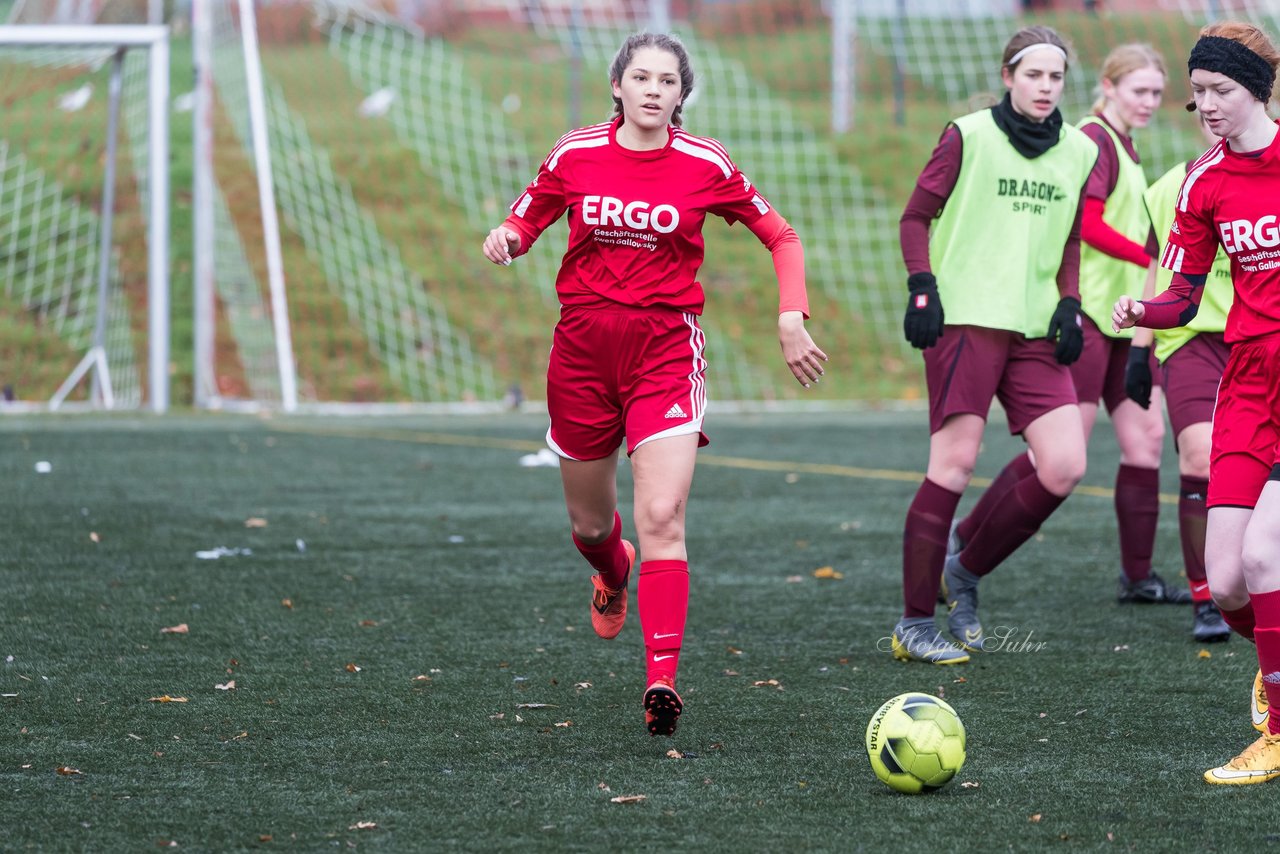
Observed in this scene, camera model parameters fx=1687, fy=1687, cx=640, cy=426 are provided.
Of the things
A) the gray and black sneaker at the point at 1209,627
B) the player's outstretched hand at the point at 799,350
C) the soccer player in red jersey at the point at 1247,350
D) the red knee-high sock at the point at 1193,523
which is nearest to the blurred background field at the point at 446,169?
the red knee-high sock at the point at 1193,523

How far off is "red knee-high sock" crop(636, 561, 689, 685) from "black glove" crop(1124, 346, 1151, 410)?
5.84 feet

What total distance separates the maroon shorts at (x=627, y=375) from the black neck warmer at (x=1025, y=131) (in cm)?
133

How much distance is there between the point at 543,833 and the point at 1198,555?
3.27 m

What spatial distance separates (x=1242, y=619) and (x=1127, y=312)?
779mm

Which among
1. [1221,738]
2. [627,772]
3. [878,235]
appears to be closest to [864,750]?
[627,772]

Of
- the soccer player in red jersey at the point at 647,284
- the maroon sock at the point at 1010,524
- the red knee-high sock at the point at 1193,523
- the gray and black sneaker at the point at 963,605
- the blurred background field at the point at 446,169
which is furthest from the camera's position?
the blurred background field at the point at 446,169

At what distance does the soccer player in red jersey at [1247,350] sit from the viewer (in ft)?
12.2

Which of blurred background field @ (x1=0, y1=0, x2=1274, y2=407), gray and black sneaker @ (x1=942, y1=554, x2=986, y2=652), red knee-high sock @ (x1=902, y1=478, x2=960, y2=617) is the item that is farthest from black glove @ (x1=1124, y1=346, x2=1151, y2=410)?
blurred background field @ (x1=0, y1=0, x2=1274, y2=407)

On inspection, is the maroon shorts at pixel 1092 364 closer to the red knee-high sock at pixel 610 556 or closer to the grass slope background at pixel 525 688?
the grass slope background at pixel 525 688

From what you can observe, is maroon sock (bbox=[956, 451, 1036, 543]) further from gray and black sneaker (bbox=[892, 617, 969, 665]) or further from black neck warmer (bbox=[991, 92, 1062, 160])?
black neck warmer (bbox=[991, 92, 1062, 160])

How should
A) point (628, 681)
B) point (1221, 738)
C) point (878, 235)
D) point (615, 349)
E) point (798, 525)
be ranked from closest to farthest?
point (1221, 738) → point (615, 349) → point (628, 681) → point (798, 525) → point (878, 235)

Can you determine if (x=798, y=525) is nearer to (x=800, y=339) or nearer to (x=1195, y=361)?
(x=1195, y=361)

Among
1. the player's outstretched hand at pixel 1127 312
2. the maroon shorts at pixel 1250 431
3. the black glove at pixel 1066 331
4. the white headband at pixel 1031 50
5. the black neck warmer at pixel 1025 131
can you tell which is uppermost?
the white headband at pixel 1031 50

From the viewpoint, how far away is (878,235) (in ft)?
57.8
